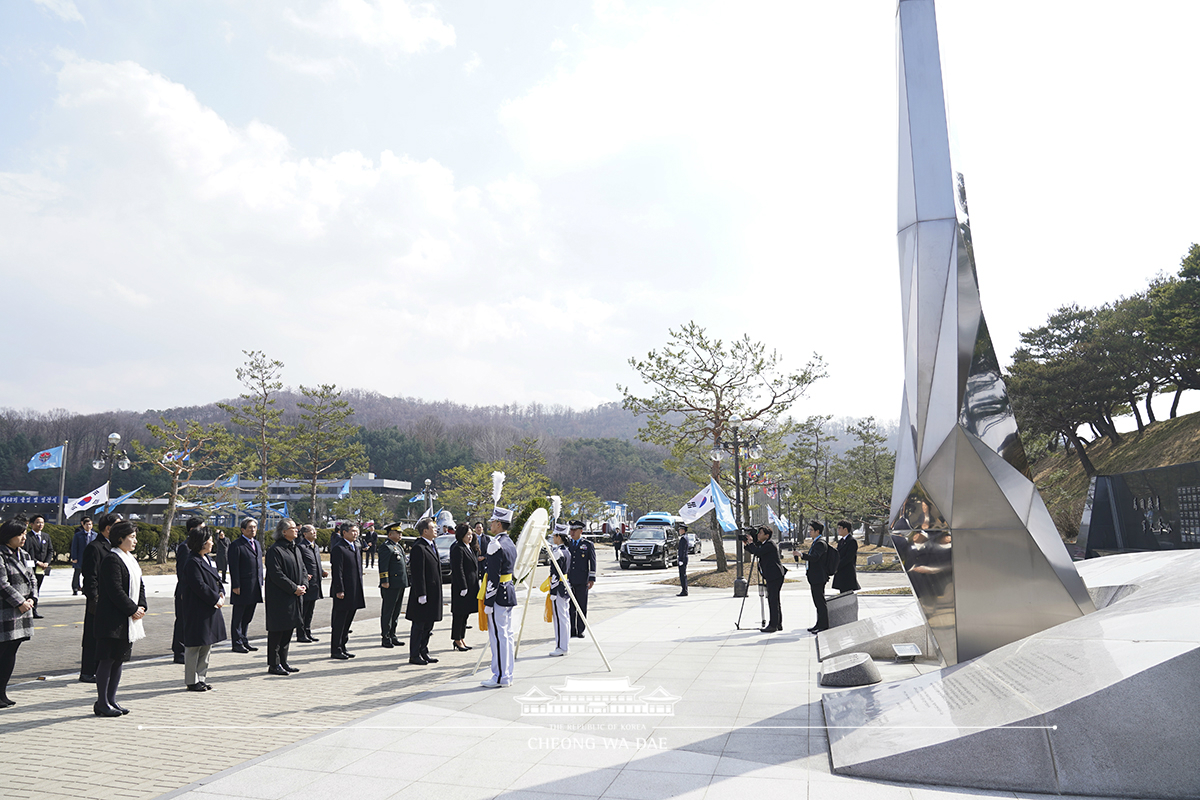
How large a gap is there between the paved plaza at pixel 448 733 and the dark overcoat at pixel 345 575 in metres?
0.82

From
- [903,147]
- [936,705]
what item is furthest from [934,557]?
[903,147]

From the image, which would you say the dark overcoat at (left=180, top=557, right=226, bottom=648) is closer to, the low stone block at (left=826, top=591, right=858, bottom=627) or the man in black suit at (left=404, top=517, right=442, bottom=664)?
the man in black suit at (left=404, top=517, right=442, bottom=664)

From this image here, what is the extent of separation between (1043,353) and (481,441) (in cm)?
6662

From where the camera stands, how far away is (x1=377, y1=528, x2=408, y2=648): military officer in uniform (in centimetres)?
1060

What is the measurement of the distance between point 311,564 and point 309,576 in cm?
17

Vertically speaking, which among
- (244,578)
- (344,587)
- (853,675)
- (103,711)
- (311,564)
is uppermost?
(311,564)

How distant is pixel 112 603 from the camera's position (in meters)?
6.55

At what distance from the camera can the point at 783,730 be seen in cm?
598

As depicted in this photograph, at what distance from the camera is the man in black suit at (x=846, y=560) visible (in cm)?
1122

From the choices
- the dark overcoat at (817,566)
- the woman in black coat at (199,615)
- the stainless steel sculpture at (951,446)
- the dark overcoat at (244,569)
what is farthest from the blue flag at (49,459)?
the stainless steel sculpture at (951,446)

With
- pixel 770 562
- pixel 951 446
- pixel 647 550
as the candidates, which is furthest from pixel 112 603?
pixel 647 550

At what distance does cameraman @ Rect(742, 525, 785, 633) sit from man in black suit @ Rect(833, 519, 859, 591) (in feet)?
3.00

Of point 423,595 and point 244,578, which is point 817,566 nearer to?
point 423,595

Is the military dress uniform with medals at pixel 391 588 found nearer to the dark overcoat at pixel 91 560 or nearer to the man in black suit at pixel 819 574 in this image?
the dark overcoat at pixel 91 560
